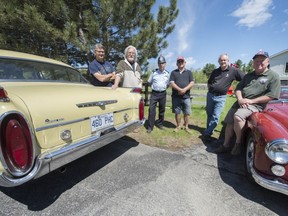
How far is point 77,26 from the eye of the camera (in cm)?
695

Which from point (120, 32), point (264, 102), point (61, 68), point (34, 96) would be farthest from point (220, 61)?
point (120, 32)

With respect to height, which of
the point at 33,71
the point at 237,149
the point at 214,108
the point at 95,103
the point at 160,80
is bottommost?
the point at 237,149

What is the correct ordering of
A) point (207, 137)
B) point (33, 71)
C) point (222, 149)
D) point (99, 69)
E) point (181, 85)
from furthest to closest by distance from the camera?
1. point (181, 85)
2. point (207, 137)
3. point (99, 69)
4. point (222, 149)
5. point (33, 71)

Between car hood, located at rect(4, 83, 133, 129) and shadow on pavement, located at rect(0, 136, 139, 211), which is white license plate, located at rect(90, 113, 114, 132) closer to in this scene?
car hood, located at rect(4, 83, 133, 129)

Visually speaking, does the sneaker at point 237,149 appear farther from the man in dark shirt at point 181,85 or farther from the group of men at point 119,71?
the group of men at point 119,71

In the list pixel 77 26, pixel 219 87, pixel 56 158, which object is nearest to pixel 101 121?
pixel 56 158

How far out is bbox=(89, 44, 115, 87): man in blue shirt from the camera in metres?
3.82

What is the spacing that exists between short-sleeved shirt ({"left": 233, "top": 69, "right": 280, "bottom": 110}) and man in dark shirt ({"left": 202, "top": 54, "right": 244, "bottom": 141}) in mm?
541

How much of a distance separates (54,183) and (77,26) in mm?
6102

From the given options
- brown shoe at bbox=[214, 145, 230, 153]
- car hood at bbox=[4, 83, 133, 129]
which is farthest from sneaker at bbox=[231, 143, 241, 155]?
car hood at bbox=[4, 83, 133, 129]

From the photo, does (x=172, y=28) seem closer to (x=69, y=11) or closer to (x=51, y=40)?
(x=69, y=11)

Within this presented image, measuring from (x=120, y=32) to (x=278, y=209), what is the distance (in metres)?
7.50

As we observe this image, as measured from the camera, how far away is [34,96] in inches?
71.1

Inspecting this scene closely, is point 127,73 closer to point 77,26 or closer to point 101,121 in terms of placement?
point 101,121
